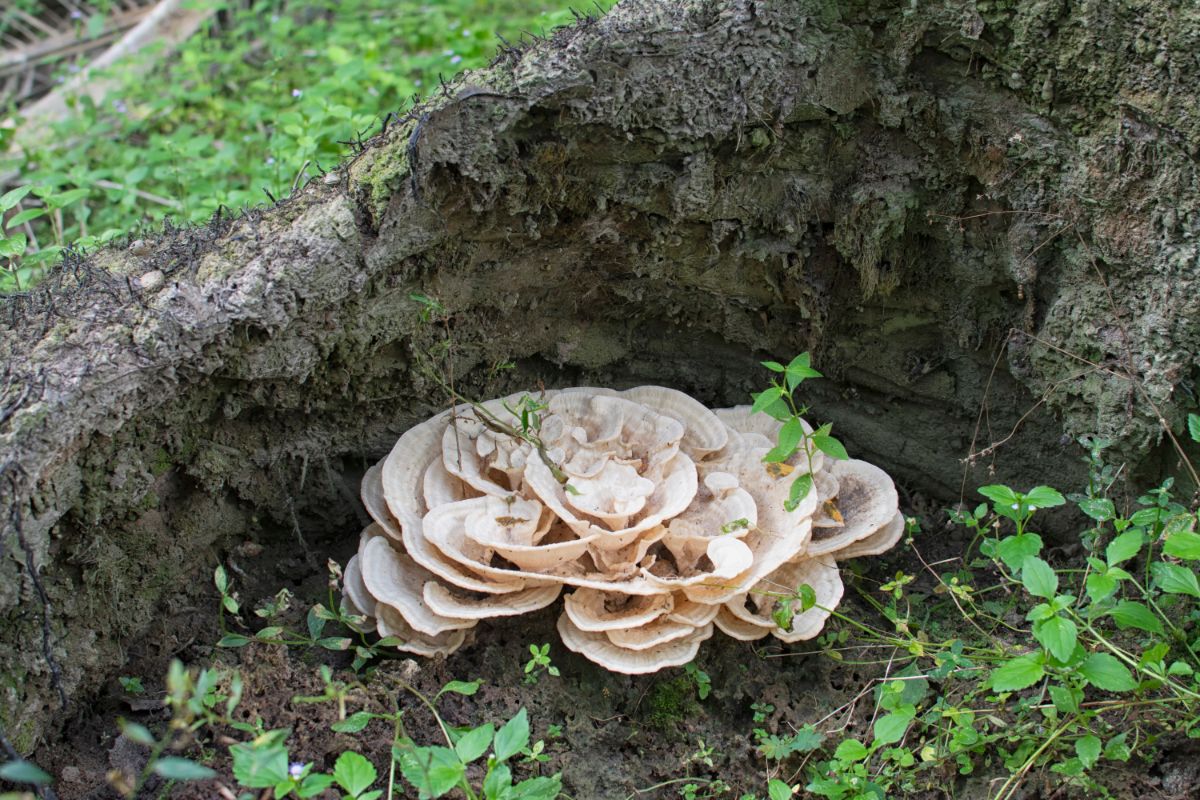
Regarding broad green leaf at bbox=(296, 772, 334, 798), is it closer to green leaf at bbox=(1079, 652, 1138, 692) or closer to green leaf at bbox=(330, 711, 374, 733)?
green leaf at bbox=(330, 711, 374, 733)

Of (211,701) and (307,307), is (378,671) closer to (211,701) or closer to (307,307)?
(211,701)

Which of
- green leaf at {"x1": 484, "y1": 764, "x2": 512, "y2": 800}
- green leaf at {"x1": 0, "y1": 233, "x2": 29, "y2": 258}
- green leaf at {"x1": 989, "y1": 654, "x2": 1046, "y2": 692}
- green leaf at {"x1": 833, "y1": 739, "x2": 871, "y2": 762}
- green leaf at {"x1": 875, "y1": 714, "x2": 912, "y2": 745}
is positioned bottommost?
green leaf at {"x1": 833, "y1": 739, "x2": 871, "y2": 762}

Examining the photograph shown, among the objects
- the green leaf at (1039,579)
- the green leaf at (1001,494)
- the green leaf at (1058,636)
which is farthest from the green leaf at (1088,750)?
the green leaf at (1001,494)

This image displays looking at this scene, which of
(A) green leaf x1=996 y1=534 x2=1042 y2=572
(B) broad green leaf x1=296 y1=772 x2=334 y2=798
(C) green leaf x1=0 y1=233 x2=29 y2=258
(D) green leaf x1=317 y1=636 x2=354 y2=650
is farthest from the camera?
(C) green leaf x1=0 y1=233 x2=29 y2=258

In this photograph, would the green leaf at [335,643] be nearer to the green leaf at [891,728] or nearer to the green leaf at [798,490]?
the green leaf at [798,490]

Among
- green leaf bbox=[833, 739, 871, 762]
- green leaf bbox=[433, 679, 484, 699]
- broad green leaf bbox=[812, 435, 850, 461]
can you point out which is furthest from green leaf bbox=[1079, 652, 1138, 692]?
green leaf bbox=[433, 679, 484, 699]

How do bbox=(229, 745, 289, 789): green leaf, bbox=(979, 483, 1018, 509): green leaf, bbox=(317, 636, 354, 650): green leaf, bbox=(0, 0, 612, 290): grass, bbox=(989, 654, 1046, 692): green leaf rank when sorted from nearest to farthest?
bbox=(229, 745, 289, 789): green leaf, bbox=(989, 654, 1046, 692): green leaf, bbox=(979, 483, 1018, 509): green leaf, bbox=(317, 636, 354, 650): green leaf, bbox=(0, 0, 612, 290): grass

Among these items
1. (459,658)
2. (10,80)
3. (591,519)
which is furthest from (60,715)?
(10,80)
